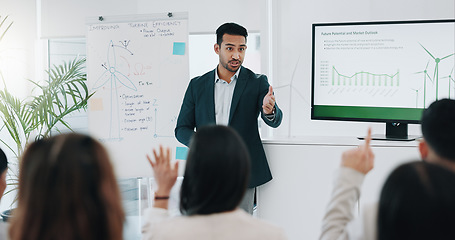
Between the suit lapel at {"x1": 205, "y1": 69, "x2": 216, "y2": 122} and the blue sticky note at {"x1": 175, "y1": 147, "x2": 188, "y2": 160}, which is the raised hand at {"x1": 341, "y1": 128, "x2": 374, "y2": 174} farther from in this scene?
the blue sticky note at {"x1": 175, "y1": 147, "x2": 188, "y2": 160}

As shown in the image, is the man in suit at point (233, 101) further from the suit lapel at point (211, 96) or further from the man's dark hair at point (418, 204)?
the man's dark hair at point (418, 204)

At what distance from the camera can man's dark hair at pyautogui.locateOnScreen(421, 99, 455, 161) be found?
1.62 meters

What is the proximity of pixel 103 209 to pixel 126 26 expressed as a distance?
309 cm

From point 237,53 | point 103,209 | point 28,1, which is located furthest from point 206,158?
point 28,1

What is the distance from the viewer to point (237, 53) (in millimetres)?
3373

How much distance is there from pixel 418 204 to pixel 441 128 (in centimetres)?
80

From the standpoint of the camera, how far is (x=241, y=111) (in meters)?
3.33

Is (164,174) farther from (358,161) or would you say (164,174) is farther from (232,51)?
(232,51)

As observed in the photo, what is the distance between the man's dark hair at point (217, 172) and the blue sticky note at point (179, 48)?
2.51m

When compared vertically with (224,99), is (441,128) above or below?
below

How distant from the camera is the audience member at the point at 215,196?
1.34 m

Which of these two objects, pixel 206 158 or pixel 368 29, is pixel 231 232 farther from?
pixel 368 29

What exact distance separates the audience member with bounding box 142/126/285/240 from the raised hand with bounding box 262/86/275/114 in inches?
64.6

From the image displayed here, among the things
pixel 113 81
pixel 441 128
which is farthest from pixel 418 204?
pixel 113 81
